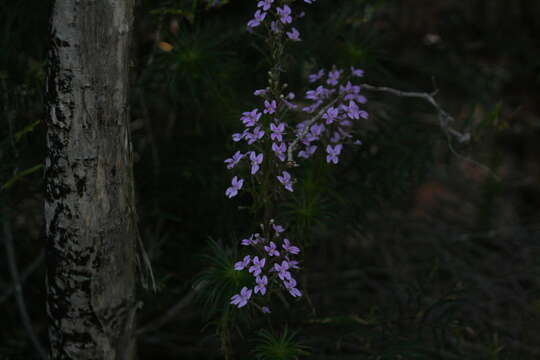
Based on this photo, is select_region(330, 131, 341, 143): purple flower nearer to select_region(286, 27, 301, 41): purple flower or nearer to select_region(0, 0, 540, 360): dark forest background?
select_region(0, 0, 540, 360): dark forest background

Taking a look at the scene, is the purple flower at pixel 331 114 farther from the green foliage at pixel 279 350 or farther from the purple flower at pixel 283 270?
the green foliage at pixel 279 350

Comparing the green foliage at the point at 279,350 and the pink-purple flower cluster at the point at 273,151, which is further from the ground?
the pink-purple flower cluster at the point at 273,151

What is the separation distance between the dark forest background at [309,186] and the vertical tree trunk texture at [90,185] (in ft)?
0.64

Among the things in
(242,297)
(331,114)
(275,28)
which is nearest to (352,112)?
(331,114)

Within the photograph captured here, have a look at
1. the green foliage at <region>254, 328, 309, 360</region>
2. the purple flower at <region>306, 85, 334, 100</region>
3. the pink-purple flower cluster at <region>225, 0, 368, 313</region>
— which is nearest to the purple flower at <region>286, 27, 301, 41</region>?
the pink-purple flower cluster at <region>225, 0, 368, 313</region>

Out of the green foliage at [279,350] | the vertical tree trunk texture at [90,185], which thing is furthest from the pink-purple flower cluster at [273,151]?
the vertical tree trunk texture at [90,185]

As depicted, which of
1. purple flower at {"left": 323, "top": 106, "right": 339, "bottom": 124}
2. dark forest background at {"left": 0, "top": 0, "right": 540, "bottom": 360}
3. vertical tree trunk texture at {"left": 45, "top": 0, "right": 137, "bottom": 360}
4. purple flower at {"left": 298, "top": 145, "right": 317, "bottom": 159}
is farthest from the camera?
dark forest background at {"left": 0, "top": 0, "right": 540, "bottom": 360}

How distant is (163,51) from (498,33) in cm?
184

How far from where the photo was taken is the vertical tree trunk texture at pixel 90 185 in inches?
40.1

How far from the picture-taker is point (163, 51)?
1542mm

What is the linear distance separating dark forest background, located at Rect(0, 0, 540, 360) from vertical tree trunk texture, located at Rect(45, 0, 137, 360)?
7.7 inches

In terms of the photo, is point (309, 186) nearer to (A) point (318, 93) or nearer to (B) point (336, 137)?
(B) point (336, 137)

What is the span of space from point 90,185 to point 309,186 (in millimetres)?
572

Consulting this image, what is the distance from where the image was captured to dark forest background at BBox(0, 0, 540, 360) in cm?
143
